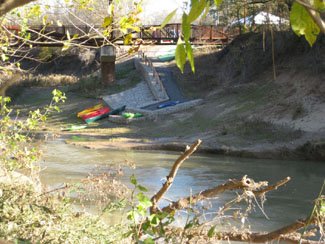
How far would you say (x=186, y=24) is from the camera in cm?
145

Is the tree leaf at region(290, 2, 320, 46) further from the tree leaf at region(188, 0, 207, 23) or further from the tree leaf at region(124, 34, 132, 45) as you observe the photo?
the tree leaf at region(124, 34, 132, 45)

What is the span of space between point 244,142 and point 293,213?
9.89 meters

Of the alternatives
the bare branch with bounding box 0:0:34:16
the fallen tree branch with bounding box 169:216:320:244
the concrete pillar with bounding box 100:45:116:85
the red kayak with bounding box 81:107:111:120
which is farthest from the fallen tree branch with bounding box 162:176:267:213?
the concrete pillar with bounding box 100:45:116:85

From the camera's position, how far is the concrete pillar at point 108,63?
3475cm

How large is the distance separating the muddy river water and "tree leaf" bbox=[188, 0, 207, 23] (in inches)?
339

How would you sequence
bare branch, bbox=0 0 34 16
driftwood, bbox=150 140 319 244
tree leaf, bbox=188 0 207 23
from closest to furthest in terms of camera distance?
tree leaf, bbox=188 0 207 23, bare branch, bbox=0 0 34 16, driftwood, bbox=150 140 319 244

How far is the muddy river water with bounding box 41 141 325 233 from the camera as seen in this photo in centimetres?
1186

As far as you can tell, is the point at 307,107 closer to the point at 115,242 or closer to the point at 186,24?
the point at 115,242

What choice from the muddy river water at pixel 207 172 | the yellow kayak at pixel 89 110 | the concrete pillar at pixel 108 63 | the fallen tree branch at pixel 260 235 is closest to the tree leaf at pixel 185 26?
the fallen tree branch at pixel 260 235

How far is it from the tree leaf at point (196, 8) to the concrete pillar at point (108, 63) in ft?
110

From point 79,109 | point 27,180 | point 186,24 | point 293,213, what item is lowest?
point 79,109

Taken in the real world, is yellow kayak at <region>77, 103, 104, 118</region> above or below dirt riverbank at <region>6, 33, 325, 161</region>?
below

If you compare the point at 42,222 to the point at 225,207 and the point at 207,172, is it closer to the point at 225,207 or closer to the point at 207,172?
the point at 225,207

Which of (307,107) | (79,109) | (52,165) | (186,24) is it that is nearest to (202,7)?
(186,24)
